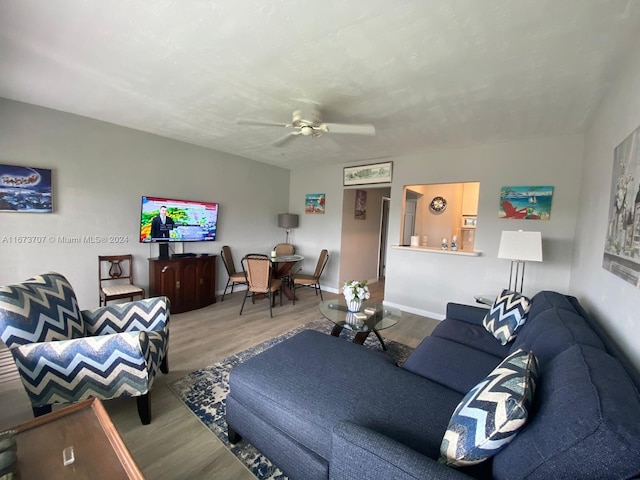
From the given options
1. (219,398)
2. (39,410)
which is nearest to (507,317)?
(219,398)

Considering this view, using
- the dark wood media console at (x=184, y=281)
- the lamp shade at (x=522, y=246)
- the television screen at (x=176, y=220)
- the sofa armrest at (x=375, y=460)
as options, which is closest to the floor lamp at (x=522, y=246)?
the lamp shade at (x=522, y=246)

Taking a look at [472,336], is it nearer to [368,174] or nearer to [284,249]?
[368,174]

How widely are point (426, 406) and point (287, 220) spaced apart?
448 cm

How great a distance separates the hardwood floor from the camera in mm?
1517

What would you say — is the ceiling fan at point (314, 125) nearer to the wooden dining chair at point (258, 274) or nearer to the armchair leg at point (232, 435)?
the wooden dining chair at point (258, 274)

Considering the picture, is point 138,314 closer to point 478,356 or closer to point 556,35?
point 478,356

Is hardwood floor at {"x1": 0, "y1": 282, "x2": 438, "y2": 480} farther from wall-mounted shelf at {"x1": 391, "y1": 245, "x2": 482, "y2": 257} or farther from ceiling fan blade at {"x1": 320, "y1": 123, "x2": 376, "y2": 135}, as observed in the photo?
ceiling fan blade at {"x1": 320, "y1": 123, "x2": 376, "y2": 135}

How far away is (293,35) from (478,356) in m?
2.48

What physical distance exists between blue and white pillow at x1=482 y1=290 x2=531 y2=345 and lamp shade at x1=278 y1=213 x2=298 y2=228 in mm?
3863

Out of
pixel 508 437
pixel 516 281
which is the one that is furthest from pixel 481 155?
pixel 508 437

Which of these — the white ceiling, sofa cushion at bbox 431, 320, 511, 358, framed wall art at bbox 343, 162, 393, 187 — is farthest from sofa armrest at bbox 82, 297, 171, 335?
framed wall art at bbox 343, 162, 393, 187

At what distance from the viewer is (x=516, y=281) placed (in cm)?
328

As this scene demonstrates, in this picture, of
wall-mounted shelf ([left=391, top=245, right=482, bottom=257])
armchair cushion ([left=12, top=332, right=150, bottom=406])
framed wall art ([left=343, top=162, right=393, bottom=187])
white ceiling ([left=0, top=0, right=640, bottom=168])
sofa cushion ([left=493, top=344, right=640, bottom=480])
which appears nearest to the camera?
sofa cushion ([left=493, top=344, right=640, bottom=480])

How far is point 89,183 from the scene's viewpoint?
3.34 metres
